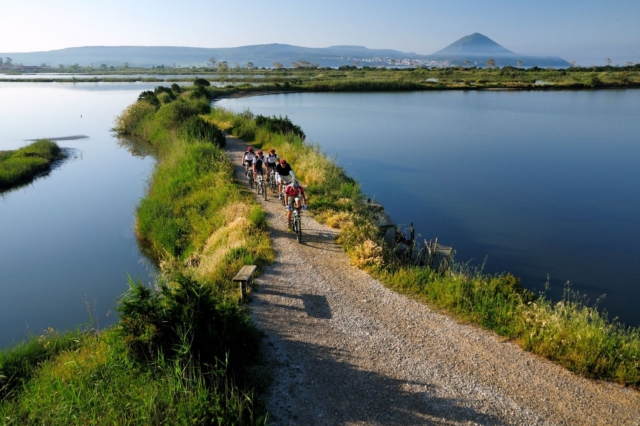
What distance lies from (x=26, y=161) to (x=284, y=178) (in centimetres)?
2584

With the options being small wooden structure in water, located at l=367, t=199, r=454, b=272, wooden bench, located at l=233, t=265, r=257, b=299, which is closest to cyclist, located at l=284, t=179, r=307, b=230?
small wooden structure in water, located at l=367, t=199, r=454, b=272

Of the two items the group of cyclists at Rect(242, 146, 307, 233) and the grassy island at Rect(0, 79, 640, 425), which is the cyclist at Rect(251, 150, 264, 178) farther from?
the grassy island at Rect(0, 79, 640, 425)

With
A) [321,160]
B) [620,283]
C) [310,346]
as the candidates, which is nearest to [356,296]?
[310,346]

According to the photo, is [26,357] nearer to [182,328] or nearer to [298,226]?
[182,328]

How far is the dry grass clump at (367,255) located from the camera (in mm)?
13047

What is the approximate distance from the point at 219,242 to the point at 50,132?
142 feet

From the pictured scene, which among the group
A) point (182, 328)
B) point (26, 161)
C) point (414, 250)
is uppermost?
point (26, 161)

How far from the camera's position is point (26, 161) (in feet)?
109

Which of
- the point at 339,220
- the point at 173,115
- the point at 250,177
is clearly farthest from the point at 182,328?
the point at 173,115

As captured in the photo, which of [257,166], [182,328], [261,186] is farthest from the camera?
[261,186]

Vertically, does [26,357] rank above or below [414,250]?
below

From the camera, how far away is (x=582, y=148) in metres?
34.9

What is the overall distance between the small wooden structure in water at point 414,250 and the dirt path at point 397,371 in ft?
11.5

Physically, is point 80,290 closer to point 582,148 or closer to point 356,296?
point 356,296
